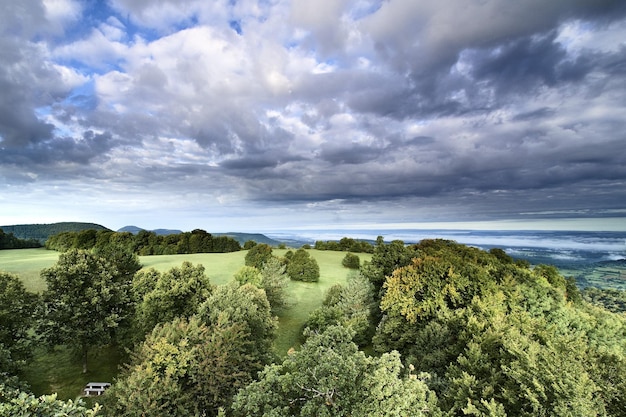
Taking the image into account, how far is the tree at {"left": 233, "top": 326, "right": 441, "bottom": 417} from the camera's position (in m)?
13.8

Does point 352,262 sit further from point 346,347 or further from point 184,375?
point 346,347

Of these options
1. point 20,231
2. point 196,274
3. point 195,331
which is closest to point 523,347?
point 195,331

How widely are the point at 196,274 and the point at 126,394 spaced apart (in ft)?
56.5

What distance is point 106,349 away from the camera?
36875 mm

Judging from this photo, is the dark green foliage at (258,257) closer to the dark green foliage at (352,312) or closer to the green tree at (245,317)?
the dark green foliage at (352,312)

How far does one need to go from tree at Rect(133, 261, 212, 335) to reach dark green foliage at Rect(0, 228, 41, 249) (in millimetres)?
101901

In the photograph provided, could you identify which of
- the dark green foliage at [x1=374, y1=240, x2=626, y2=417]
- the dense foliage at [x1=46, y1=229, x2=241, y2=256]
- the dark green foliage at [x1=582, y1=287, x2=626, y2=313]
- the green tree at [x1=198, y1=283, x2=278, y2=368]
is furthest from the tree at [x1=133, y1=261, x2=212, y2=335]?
the dark green foliage at [x1=582, y1=287, x2=626, y2=313]

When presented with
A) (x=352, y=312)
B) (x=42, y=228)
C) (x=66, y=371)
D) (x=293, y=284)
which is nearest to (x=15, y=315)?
(x=66, y=371)

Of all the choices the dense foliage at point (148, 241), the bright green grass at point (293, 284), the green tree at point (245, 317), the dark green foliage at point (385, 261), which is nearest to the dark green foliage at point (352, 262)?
the bright green grass at point (293, 284)

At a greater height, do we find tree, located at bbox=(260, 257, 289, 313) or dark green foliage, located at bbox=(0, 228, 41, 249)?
dark green foliage, located at bbox=(0, 228, 41, 249)

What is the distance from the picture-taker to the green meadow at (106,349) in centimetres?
2944

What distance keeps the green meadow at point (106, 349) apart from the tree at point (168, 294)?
20.6 ft

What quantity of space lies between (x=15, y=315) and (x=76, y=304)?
452 centimetres

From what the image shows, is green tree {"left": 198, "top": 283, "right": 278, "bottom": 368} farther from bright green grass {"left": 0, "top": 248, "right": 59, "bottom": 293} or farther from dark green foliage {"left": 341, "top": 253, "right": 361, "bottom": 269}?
dark green foliage {"left": 341, "top": 253, "right": 361, "bottom": 269}
